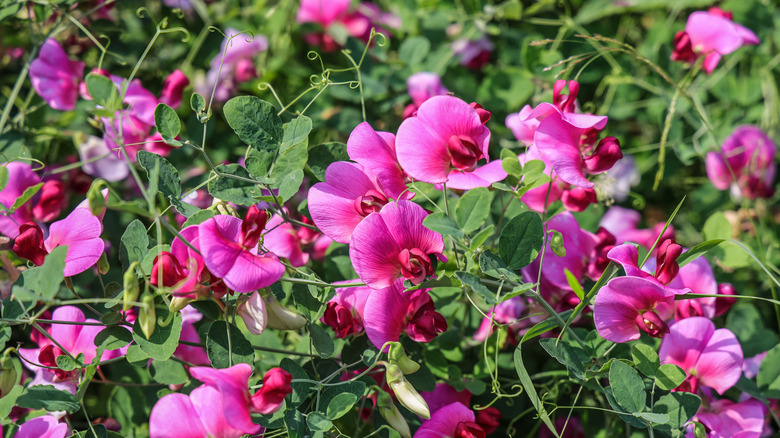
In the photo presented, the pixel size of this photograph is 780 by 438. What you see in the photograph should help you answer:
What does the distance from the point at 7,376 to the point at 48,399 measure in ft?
0.25

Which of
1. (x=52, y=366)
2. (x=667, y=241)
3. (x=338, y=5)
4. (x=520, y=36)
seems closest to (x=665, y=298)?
(x=667, y=241)

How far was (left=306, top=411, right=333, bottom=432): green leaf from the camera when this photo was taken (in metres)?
0.79

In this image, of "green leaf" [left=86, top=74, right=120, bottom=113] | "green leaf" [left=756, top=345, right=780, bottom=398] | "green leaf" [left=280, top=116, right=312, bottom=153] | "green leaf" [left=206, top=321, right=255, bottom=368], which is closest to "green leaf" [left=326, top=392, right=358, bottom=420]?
"green leaf" [left=206, top=321, right=255, bottom=368]

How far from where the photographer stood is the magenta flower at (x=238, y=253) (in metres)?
0.76

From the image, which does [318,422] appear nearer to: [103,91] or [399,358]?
[399,358]

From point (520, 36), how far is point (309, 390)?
1.09m

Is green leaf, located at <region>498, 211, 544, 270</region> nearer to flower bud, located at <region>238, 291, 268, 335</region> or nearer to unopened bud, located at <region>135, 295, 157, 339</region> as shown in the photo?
flower bud, located at <region>238, 291, 268, 335</region>

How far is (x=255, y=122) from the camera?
0.89m

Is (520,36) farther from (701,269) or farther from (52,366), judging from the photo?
(52,366)

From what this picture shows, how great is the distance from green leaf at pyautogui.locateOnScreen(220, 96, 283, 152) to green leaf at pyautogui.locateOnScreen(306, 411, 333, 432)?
0.36 m

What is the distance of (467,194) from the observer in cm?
83

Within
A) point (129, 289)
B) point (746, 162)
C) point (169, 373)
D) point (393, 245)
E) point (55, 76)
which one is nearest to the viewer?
point (129, 289)

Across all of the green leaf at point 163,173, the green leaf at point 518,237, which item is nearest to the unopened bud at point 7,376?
the green leaf at point 163,173

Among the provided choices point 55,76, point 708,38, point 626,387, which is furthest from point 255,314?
point 708,38
